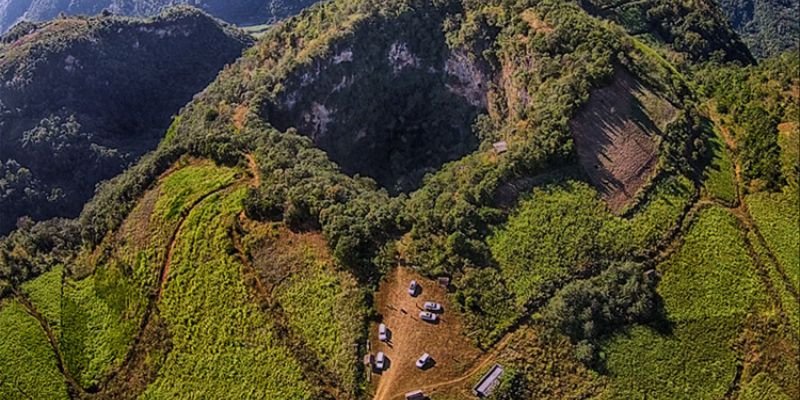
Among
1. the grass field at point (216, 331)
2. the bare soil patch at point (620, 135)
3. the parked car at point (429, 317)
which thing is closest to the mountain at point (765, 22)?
the bare soil patch at point (620, 135)

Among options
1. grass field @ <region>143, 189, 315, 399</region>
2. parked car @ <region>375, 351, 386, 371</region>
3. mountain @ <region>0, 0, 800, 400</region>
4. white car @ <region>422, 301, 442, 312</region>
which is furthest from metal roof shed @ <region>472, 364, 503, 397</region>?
grass field @ <region>143, 189, 315, 399</region>

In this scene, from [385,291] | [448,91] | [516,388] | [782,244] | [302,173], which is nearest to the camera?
[516,388]

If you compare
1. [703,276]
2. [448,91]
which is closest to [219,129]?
[448,91]

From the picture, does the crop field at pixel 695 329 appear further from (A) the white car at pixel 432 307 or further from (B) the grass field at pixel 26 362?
(B) the grass field at pixel 26 362

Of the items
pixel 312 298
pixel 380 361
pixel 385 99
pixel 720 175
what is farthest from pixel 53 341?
pixel 720 175

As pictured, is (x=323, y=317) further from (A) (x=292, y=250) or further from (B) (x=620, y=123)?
(B) (x=620, y=123)

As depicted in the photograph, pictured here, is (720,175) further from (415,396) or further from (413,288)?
(415,396)
